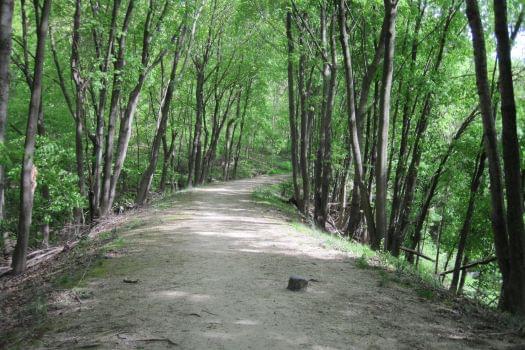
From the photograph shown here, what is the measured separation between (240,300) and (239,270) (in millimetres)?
1546

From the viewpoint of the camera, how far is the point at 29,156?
8.66 meters

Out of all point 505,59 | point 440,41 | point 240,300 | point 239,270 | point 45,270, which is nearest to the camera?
point 240,300

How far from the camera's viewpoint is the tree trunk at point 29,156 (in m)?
8.70

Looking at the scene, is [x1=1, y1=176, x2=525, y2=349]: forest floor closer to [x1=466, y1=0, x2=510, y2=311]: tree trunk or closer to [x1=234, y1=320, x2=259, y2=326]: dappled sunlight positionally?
[x1=234, y1=320, x2=259, y2=326]: dappled sunlight

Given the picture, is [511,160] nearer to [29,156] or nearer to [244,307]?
[244,307]

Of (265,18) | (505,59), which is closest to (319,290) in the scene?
(505,59)

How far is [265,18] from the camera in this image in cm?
1667

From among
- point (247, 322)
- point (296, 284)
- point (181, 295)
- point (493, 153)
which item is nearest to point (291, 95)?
point (493, 153)

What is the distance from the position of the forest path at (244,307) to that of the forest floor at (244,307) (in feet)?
0.04

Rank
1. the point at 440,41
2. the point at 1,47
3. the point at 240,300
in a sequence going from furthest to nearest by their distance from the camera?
the point at 440,41 < the point at 1,47 < the point at 240,300

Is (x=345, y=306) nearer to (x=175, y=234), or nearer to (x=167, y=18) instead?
(x=175, y=234)

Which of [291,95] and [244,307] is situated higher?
[291,95]

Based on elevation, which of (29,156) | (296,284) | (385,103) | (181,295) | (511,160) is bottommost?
(181,295)

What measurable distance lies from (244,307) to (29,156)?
5.83 m
